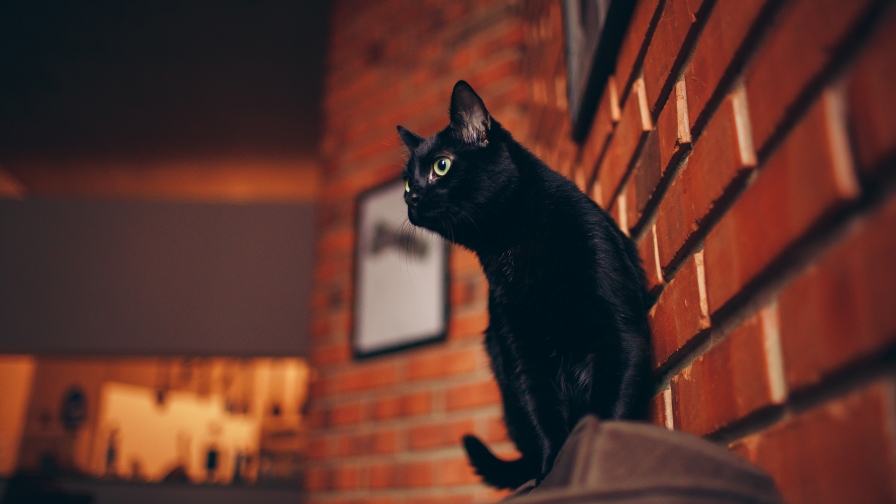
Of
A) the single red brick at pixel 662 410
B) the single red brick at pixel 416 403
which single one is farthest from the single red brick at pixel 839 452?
the single red brick at pixel 416 403

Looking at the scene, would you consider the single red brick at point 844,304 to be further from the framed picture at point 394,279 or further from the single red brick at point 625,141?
the framed picture at point 394,279

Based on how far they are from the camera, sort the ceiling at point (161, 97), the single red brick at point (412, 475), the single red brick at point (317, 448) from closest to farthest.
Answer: the single red brick at point (412, 475) → the single red brick at point (317, 448) → the ceiling at point (161, 97)

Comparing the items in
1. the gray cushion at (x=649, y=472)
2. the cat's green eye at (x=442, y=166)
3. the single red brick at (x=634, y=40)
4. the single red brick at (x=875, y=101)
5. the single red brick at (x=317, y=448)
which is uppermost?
the single red brick at (x=634, y=40)

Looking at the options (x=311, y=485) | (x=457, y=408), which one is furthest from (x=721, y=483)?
(x=311, y=485)

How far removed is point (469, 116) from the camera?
861mm

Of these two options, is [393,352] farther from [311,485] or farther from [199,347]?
[199,347]

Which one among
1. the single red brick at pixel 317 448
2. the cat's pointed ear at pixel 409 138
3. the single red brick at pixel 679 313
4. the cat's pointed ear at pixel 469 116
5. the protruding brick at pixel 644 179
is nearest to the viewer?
the single red brick at pixel 679 313

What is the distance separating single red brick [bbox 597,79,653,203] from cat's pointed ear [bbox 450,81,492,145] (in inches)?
7.7

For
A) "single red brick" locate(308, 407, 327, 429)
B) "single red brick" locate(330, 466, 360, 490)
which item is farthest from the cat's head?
"single red brick" locate(308, 407, 327, 429)

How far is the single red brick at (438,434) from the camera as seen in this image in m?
1.63

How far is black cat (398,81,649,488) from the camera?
0.61m

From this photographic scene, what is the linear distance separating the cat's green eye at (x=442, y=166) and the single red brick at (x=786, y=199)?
40cm

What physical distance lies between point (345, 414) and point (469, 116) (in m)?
1.42

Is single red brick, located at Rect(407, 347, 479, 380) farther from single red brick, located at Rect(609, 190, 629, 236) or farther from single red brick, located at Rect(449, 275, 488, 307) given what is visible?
single red brick, located at Rect(609, 190, 629, 236)
